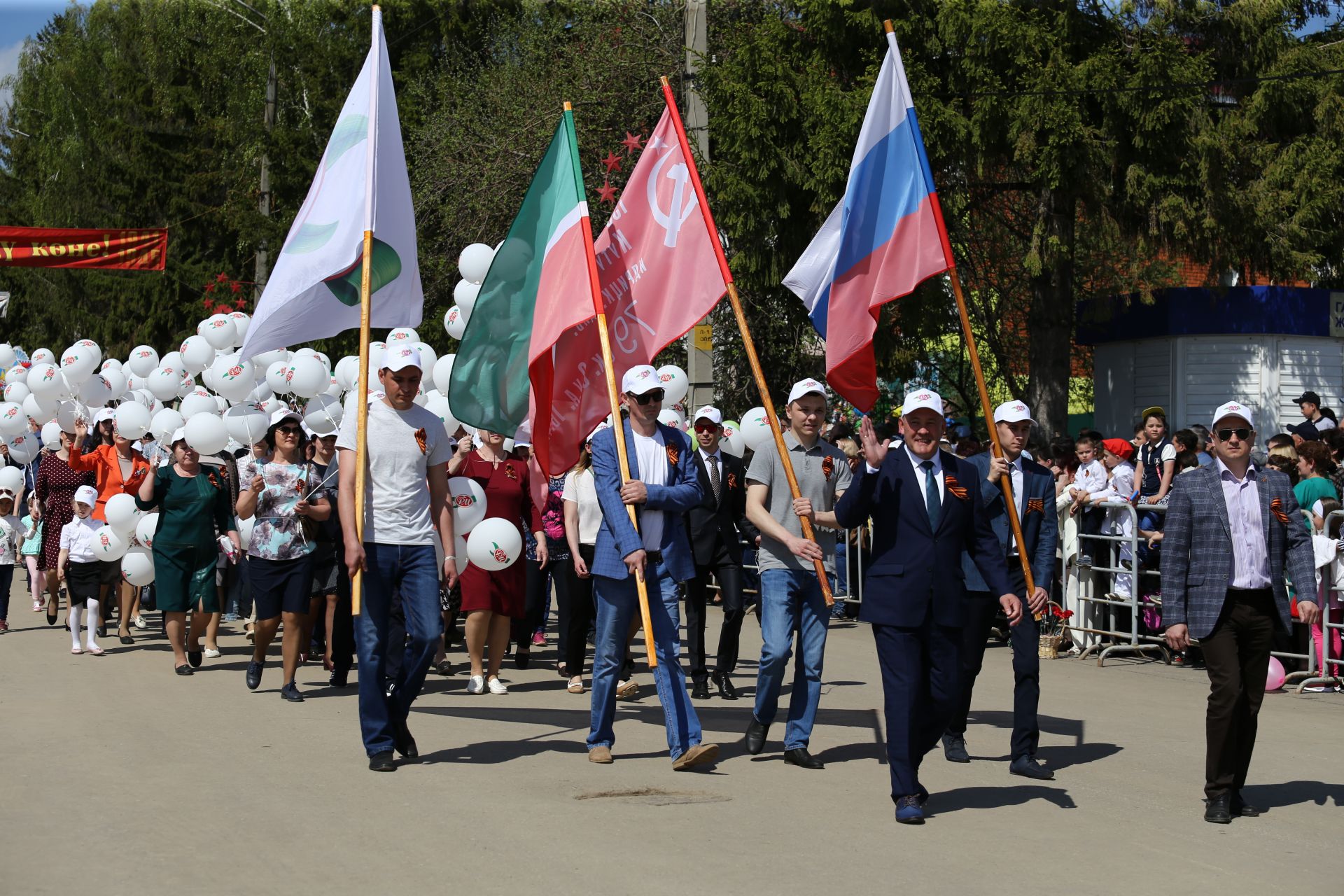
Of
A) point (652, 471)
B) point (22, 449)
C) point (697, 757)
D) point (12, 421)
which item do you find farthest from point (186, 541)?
point (22, 449)

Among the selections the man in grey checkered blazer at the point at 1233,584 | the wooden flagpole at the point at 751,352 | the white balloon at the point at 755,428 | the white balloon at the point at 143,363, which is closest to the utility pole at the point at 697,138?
the white balloon at the point at 755,428

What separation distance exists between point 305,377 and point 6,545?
3346 mm

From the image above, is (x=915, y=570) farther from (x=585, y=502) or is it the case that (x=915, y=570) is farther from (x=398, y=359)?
(x=585, y=502)

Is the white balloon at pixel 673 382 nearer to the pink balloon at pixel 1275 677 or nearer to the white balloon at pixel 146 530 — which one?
the white balloon at pixel 146 530

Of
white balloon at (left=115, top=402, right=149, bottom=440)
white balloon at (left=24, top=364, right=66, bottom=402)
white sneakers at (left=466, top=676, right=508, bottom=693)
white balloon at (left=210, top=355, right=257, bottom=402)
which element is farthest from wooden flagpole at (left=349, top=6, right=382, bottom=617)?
white balloon at (left=24, top=364, right=66, bottom=402)

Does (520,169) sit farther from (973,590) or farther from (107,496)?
(973,590)

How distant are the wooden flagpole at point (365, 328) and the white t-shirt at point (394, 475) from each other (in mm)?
49

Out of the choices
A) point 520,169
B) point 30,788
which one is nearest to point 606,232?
point 30,788

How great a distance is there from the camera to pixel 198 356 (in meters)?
16.9

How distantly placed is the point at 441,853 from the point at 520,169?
2212 centimetres

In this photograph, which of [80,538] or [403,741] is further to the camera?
[80,538]

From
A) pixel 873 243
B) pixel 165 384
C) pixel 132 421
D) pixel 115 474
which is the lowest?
pixel 115 474

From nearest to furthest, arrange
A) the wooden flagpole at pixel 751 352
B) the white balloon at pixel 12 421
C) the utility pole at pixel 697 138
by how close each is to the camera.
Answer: the wooden flagpole at pixel 751 352
the utility pole at pixel 697 138
the white balloon at pixel 12 421

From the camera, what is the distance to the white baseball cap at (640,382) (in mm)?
8359
